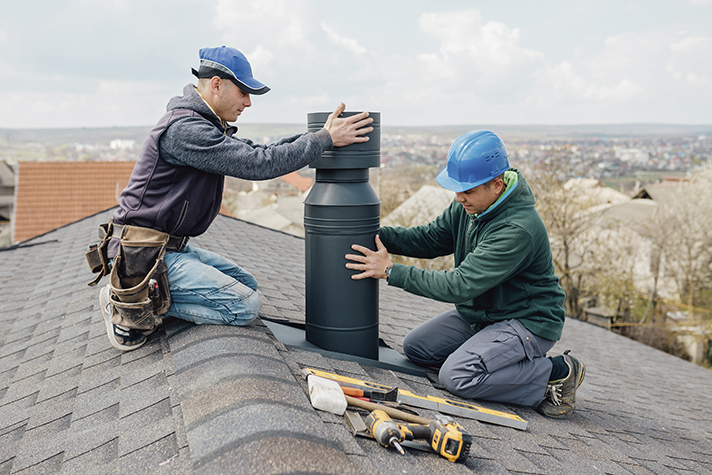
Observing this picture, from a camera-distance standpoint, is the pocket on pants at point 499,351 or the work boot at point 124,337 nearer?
the work boot at point 124,337

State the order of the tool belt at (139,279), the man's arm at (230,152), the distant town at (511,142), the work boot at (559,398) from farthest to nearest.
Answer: the distant town at (511,142)
the work boot at (559,398)
the tool belt at (139,279)
the man's arm at (230,152)

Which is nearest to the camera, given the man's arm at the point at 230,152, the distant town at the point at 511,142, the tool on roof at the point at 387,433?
the tool on roof at the point at 387,433

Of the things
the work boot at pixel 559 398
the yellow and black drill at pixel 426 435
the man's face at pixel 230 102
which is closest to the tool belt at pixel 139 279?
the man's face at pixel 230 102

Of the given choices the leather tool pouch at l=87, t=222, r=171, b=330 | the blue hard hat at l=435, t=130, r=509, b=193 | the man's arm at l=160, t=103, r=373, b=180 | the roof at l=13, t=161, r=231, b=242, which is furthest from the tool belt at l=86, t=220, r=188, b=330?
the roof at l=13, t=161, r=231, b=242

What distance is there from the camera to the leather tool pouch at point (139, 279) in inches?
103

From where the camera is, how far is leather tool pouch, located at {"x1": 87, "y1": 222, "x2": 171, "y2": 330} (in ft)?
8.57

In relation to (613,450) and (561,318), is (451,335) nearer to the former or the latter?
(561,318)

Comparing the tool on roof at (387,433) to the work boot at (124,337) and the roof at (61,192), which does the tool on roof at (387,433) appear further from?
the roof at (61,192)

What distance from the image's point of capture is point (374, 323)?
9.70 feet

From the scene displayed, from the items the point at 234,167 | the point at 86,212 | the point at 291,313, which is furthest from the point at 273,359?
the point at 86,212

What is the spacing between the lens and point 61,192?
739 inches

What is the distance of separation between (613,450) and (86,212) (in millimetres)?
18925

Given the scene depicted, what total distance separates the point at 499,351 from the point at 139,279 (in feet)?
6.78

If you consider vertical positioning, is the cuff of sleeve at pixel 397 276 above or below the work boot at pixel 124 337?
above
